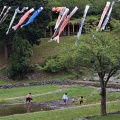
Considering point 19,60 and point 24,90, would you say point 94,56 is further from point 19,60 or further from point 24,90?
point 19,60

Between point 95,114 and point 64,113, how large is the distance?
2.59 meters

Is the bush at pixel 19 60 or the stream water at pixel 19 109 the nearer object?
the stream water at pixel 19 109

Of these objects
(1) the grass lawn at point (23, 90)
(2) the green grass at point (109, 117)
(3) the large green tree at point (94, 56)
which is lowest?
(2) the green grass at point (109, 117)

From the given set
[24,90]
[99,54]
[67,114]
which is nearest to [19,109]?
[67,114]

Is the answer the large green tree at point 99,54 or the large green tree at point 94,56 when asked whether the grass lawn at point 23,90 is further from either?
the large green tree at point 99,54

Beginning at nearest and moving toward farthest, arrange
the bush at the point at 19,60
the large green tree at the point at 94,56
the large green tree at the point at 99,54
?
the large green tree at the point at 99,54 < the large green tree at the point at 94,56 < the bush at the point at 19,60

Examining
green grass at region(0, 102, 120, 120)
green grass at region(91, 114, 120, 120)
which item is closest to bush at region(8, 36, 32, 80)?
green grass at region(0, 102, 120, 120)

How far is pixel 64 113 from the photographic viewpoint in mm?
32500

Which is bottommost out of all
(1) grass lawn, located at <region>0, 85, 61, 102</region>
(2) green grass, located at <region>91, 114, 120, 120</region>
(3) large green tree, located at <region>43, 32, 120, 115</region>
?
(2) green grass, located at <region>91, 114, 120, 120</region>

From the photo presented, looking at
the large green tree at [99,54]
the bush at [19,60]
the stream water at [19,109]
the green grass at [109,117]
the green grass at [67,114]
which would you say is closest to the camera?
the large green tree at [99,54]

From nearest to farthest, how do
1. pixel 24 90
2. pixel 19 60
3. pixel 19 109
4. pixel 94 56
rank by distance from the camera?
pixel 94 56, pixel 19 109, pixel 24 90, pixel 19 60

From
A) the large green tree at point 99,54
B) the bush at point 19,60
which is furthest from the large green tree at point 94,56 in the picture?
the bush at point 19,60

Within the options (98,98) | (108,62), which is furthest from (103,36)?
(98,98)

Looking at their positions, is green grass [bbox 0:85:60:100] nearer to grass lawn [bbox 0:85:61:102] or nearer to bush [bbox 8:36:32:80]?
grass lawn [bbox 0:85:61:102]
